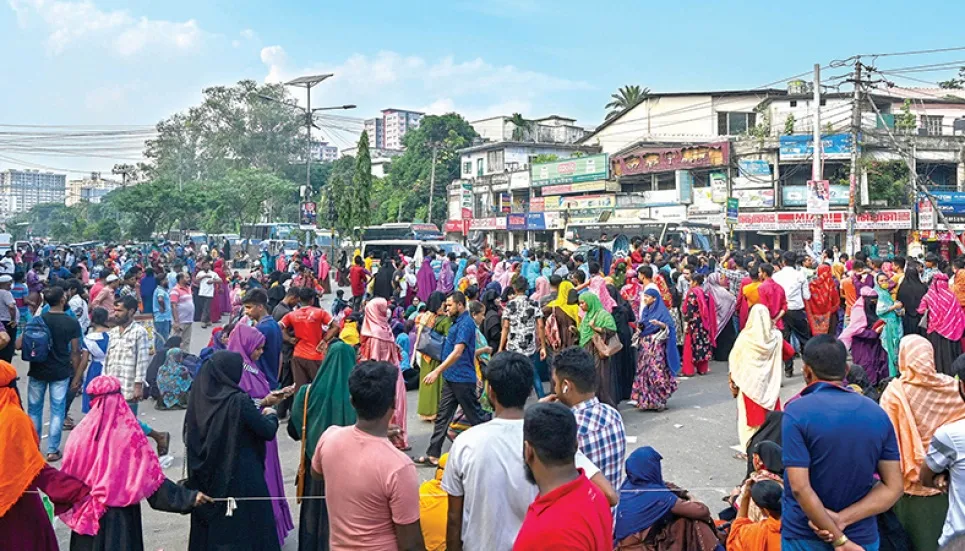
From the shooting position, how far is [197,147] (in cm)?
6575

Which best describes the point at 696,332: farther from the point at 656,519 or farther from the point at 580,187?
the point at 580,187

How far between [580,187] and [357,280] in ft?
79.1

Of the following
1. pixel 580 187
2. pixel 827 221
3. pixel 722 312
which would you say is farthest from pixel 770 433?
pixel 580 187

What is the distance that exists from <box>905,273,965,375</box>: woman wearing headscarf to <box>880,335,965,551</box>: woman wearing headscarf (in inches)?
213

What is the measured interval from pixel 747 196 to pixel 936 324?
23.5 m

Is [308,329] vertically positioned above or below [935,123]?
below

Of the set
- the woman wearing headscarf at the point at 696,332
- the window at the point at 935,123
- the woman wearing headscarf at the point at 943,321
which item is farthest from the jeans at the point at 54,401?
the window at the point at 935,123

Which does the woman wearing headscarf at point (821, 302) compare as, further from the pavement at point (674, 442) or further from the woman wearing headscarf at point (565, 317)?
the woman wearing headscarf at point (565, 317)

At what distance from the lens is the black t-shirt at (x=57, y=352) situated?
6980mm

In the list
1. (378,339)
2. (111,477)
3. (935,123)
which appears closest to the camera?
(111,477)

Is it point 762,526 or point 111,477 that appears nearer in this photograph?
point 762,526

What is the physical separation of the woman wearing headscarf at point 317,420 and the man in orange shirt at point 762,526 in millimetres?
2357

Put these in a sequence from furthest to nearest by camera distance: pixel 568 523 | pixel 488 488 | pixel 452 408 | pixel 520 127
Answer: pixel 520 127 < pixel 452 408 < pixel 488 488 < pixel 568 523

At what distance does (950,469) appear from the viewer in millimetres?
3471
